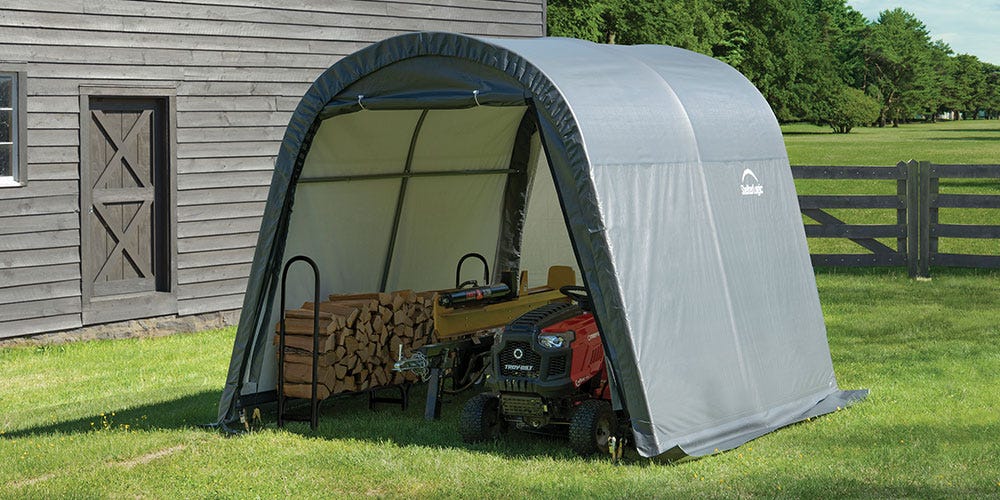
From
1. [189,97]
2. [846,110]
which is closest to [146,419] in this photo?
[189,97]

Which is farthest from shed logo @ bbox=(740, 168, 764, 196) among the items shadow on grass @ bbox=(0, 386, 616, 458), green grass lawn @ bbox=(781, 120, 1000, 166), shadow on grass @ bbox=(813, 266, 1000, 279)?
green grass lawn @ bbox=(781, 120, 1000, 166)

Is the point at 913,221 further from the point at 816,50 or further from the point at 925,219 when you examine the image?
the point at 816,50

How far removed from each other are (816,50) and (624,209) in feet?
221

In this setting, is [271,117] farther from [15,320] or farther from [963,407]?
[963,407]

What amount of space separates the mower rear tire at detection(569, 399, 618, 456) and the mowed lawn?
113mm

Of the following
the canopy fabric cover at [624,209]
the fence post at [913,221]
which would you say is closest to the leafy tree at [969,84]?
the fence post at [913,221]

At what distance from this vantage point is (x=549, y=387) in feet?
24.9

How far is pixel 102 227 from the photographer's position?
488 inches

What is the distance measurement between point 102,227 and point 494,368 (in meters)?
5.96

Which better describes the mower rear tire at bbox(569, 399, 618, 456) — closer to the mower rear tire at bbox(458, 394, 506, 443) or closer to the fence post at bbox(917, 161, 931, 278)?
the mower rear tire at bbox(458, 394, 506, 443)

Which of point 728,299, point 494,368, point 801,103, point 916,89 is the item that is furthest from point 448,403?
point 916,89

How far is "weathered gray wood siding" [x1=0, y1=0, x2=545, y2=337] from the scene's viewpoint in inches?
463

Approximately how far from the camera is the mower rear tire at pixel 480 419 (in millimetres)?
7848

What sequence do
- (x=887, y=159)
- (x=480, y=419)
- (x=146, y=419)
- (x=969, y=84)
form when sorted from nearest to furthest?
(x=480, y=419) < (x=146, y=419) < (x=887, y=159) < (x=969, y=84)
